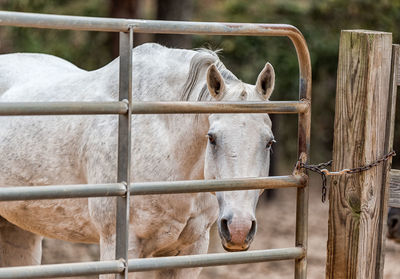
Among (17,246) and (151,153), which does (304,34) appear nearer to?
(17,246)

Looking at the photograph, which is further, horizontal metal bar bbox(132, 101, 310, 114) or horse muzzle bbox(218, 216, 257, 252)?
horse muzzle bbox(218, 216, 257, 252)

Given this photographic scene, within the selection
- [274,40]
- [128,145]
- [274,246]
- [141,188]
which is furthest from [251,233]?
[274,40]

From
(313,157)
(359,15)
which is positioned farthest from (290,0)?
(313,157)

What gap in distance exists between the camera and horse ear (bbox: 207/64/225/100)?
9.34 ft

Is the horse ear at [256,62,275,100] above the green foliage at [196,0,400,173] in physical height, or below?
below

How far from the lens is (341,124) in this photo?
2676mm

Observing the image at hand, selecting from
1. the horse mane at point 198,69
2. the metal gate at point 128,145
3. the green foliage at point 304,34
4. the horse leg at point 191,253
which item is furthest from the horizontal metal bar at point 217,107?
the green foliage at point 304,34

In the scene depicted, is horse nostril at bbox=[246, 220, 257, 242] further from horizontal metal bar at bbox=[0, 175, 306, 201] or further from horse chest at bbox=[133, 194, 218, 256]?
horse chest at bbox=[133, 194, 218, 256]

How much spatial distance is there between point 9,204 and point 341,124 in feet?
6.84

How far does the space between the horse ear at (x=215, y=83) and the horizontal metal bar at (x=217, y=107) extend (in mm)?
350

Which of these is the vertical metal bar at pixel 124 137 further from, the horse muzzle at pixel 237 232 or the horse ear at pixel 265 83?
the horse ear at pixel 265 83

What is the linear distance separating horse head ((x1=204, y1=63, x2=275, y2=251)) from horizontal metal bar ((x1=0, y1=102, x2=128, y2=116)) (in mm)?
660

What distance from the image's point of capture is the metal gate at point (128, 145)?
7.09ft

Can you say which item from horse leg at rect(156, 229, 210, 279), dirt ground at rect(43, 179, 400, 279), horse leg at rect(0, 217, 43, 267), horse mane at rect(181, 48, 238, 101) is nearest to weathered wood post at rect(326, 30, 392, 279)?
horse mane at rect(181, 48, 238, 101)
